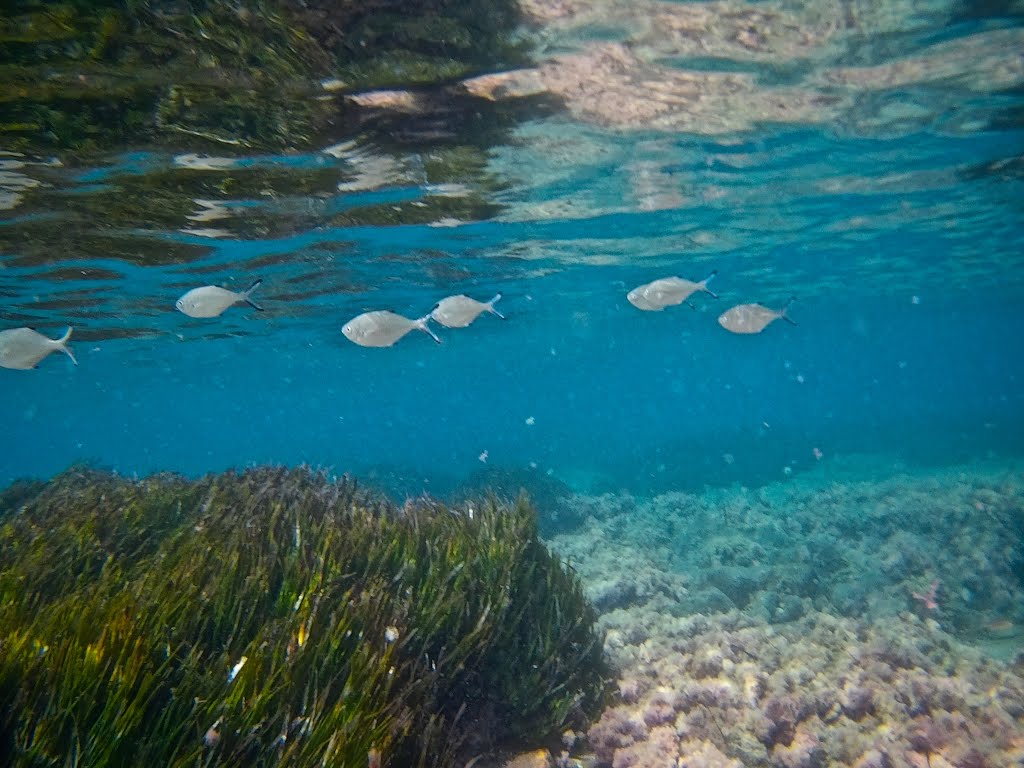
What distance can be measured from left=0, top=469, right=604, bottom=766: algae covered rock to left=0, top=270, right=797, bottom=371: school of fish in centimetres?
258

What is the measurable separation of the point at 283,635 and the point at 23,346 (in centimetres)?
781

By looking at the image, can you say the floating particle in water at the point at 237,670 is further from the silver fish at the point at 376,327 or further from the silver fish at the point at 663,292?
the silver fish at the point at 663,292

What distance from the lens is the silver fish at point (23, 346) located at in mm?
8773

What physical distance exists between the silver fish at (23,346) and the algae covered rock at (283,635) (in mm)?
2492

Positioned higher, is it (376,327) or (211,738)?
(211,738)

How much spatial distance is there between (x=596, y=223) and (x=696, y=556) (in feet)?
38.9

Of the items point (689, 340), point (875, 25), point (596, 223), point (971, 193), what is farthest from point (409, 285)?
point (689, 340)

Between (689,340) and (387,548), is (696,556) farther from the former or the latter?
(689,340)

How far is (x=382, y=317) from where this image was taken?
895 centimetres

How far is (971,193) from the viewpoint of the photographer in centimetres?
1986

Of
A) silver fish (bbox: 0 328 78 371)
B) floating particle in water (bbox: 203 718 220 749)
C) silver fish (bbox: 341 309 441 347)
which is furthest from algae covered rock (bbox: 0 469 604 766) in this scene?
silver fish (bbox: 341 309 441 347)

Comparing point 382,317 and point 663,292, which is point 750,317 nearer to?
point 663,292

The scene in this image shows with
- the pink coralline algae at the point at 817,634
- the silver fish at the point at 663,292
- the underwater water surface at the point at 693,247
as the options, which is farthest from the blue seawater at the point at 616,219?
the pink coralline algae at the point at 817,634

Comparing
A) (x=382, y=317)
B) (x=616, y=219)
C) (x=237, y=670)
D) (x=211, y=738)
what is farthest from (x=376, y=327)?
(x=616, y=219)
